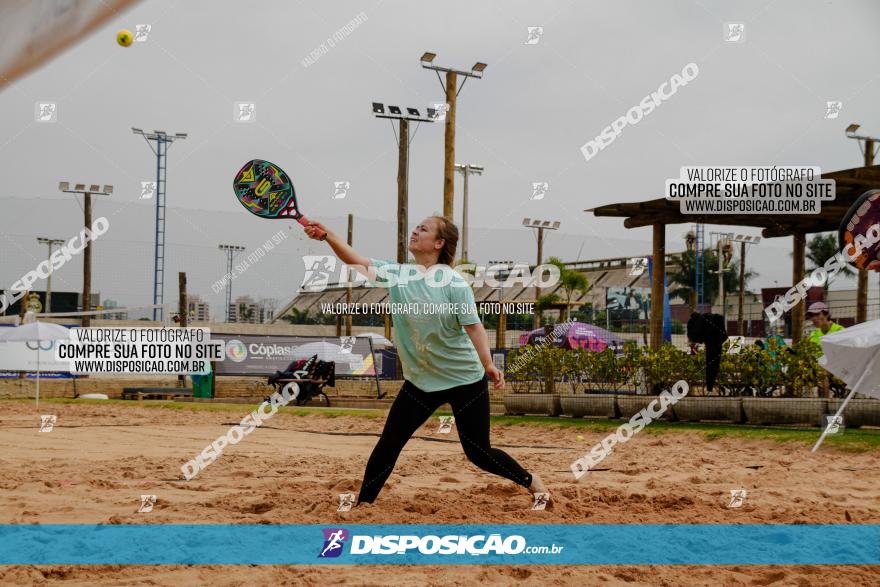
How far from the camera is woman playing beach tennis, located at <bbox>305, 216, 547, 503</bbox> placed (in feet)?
18.2

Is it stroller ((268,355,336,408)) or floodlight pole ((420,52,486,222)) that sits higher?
floodlight pole ((420,52,486,222))

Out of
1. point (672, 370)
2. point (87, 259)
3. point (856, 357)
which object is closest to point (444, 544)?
point (856, 357)

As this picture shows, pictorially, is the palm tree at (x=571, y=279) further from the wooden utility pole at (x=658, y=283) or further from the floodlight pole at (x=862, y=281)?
the wooden utility pole at (x=658, y=283)

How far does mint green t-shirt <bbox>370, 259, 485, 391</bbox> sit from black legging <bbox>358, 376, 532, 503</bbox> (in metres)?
0.07

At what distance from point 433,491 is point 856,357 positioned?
6.11m

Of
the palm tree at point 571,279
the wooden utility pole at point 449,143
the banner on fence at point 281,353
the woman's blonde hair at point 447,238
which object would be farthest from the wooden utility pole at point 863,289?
the woman's blonde hair at point 447,238

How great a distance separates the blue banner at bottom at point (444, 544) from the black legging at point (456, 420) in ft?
1.70

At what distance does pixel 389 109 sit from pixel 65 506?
1919 centimetres

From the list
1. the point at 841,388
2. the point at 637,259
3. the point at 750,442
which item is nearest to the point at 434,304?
the point at 750,442

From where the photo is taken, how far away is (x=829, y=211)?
15789 mm

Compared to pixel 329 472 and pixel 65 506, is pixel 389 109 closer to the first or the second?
pixel 329 472

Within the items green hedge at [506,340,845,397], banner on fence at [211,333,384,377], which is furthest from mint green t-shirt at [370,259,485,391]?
banner on fence at [211,333,384,377]

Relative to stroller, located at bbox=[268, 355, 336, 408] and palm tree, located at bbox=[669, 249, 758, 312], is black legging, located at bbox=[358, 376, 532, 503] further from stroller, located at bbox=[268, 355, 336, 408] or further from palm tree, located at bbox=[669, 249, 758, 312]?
palm tree, located at bbox=[669, 249, 758, 312]

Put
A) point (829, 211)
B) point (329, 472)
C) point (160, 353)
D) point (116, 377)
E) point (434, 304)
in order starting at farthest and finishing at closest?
1. point (116, 377)
2. point (160, 353)
3. point (829, 211)
4. point (329, 472)
5. point (434, 304)
